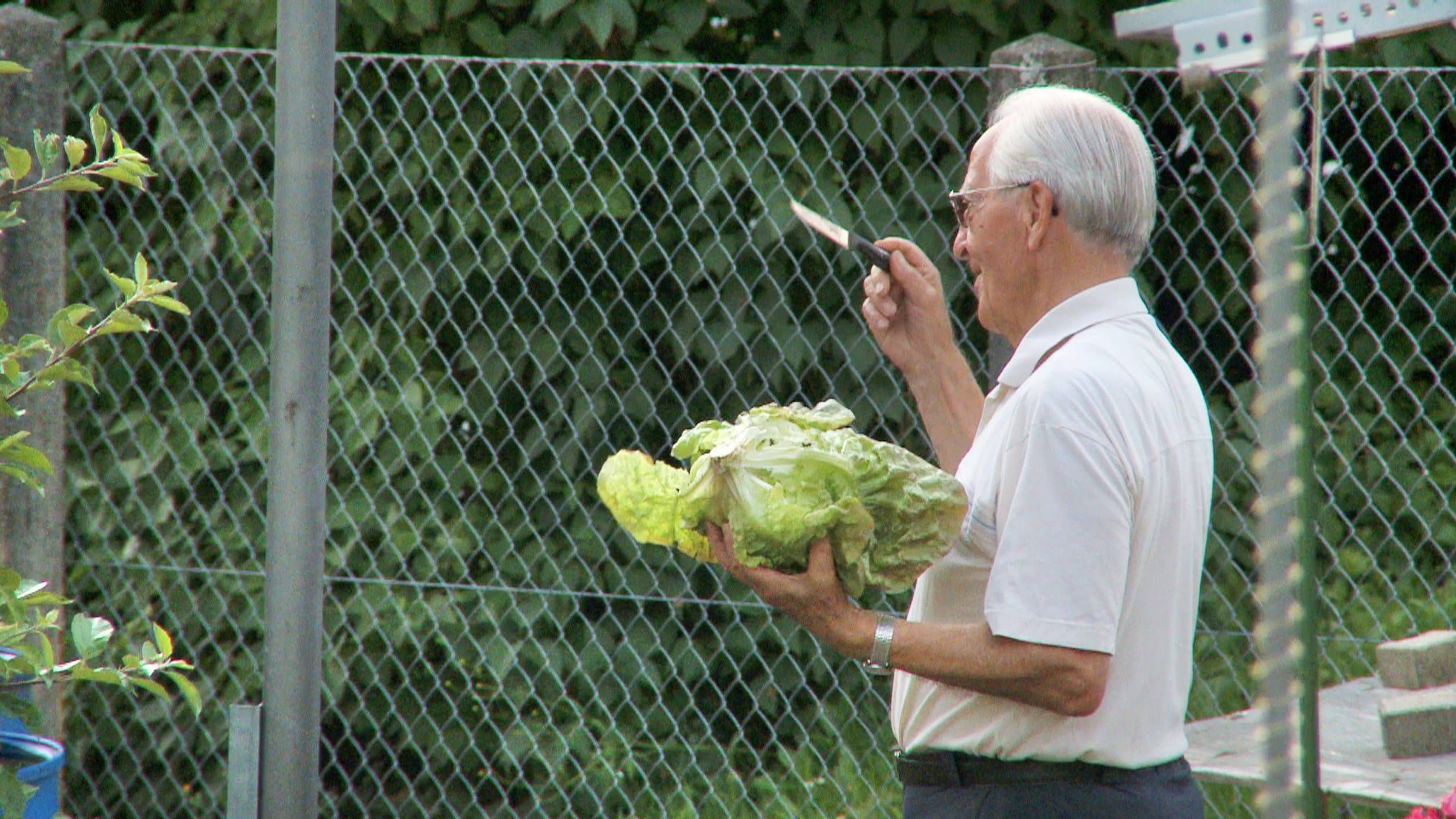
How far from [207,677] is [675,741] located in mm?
1274

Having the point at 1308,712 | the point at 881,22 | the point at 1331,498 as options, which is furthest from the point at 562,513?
the point at 1308,712

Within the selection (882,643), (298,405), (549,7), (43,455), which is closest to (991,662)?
(882,643)

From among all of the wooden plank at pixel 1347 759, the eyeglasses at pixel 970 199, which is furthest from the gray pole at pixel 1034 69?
the eyeglasses at pixel 970 199

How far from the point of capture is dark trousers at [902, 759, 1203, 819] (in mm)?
1722

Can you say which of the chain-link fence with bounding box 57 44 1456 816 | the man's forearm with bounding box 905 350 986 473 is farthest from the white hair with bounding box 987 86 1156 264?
the chain-link fence with bounding box 57 44 1456 816

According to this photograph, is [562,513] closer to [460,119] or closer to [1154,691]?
[460,119]

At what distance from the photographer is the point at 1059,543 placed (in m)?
1.60

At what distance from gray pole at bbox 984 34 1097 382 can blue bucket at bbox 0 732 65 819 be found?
1.92m

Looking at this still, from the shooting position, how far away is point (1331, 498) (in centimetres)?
348

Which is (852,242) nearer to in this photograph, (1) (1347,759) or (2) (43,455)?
(2) (43,455)

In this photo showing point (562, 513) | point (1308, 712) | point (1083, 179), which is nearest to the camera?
point (1308, 712)

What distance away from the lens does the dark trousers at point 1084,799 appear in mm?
1722

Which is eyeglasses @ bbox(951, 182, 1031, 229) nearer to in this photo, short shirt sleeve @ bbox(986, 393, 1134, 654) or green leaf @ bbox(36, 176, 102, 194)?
short shirt sleeve @ bbox(986, 393, 1134, 654)

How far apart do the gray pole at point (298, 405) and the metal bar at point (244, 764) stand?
2cm
